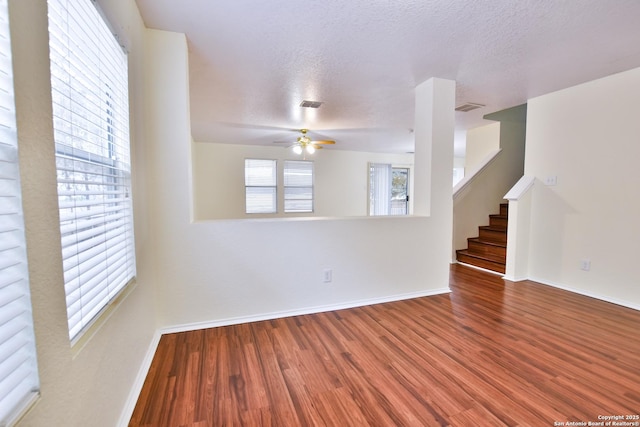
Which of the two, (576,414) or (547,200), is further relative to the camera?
(547,200)

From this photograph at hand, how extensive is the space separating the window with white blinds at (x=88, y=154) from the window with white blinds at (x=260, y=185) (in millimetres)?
5272

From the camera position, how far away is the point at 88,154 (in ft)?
3.78

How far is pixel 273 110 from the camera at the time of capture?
4102mm

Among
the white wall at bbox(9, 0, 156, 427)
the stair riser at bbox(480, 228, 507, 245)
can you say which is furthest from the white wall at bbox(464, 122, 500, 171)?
the white wall at bbox(9, 0, 156, 427)

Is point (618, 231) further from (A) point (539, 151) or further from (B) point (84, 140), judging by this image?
(B) point (84, 140)

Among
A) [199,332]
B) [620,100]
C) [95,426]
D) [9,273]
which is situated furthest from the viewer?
[620,100]

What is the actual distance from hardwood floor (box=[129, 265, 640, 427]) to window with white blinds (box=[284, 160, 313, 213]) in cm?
468

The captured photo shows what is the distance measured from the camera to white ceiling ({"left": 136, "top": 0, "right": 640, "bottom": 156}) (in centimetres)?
188

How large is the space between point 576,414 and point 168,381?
2258 millimetres

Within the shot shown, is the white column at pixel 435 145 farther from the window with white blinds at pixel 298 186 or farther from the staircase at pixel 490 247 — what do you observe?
the window with white blinds at pixel 298 186

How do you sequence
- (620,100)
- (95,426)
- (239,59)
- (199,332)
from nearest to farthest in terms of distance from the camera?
(95,426)
(199,332)
(239,59)
(620,100)

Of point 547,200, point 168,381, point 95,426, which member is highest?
point 547,200

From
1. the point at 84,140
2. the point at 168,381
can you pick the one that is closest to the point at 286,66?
the point at 84,140

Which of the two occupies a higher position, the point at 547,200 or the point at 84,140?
the point at 84,140
